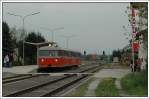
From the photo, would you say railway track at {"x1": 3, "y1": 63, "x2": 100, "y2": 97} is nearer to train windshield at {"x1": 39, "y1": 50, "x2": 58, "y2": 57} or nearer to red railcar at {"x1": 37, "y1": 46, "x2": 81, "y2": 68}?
red railcar at {"x1": 37, "y1": 46, "x2": 81, "y2": 68}

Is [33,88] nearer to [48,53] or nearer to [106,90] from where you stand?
[106,90]

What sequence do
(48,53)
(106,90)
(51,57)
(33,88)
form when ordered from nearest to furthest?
1. (106,90)
2. (33,88)
3. (51,57)
4. (48,53)

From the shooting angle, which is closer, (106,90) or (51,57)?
(106,90)

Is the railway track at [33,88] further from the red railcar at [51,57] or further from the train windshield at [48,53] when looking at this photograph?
the train windshield at [48,53]

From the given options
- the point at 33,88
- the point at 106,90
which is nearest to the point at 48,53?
the point at 33,88

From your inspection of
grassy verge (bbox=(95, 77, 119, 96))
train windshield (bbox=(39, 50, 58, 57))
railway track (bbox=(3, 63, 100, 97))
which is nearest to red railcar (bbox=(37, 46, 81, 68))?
train windshield (bbox=(39, 50, 58, 57))

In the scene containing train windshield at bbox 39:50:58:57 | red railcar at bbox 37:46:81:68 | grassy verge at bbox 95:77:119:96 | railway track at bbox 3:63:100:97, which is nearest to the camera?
grassy verge at bbox 95:77:119:96

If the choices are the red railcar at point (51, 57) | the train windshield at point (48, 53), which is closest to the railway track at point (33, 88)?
the red railcar at point (51, 57)

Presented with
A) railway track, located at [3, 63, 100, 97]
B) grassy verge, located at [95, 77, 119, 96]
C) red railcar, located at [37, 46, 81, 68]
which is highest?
red railcar, located at [37, 46, 81, 68]

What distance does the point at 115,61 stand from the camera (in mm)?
65625

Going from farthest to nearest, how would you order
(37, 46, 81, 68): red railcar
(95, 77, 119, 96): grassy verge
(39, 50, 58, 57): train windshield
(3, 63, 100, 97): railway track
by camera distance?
(39, 50, 58, 57): train windshield
(37, 46, 81, 68): red railcar
(3, 63, 100, 97): railway track
(95, 77, 119, 96): grassy verge

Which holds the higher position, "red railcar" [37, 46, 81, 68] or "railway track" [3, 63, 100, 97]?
"red railcar" [37, 46, 81, 68]

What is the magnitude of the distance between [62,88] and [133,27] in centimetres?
475

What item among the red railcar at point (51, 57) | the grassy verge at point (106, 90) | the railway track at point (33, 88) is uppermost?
the red railcar at point (51, 57)
